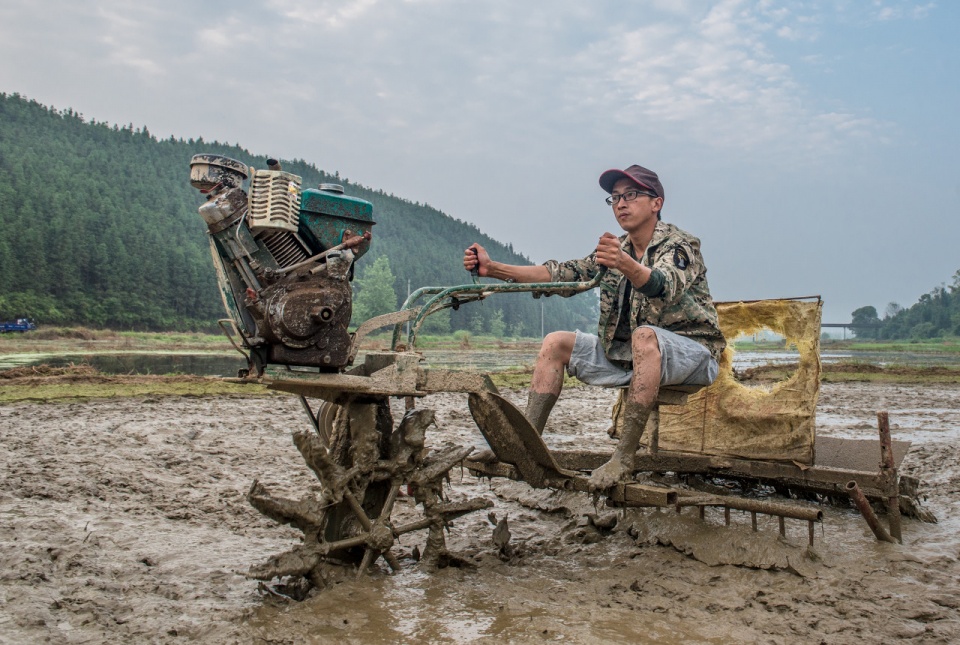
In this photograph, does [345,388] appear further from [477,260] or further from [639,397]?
[639,397]

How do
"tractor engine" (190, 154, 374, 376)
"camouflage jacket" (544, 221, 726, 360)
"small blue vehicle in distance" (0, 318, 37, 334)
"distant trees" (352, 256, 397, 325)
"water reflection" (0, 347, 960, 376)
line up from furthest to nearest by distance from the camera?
1. "distant trees" (352, 256, 397, 325)
2. "small blue vehicle in distance" (0, 318, 37, 334)
3. "water reflection" (0, 347, 960, 376)
4. "camouflage jacket" (544, 221, 726, 360)
5. "tractor engine" (190, 154, 374, 376)

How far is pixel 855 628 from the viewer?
2977mm

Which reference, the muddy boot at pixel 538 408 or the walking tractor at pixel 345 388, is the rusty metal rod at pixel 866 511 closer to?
the walking tractor at pixel 345 388

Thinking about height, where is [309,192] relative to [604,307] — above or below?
above

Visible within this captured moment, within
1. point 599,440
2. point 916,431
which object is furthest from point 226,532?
point 916,431

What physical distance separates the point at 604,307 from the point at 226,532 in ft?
8.70

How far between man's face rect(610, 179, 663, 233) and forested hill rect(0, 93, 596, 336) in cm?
4635

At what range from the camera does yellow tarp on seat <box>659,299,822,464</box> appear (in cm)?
475

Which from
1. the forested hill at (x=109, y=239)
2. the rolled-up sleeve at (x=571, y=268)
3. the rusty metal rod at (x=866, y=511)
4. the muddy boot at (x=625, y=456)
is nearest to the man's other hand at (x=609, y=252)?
the muddy boot at (x=625, y=456)

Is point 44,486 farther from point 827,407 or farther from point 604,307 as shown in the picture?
point 827,407

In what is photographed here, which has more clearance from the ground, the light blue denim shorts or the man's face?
the man's face

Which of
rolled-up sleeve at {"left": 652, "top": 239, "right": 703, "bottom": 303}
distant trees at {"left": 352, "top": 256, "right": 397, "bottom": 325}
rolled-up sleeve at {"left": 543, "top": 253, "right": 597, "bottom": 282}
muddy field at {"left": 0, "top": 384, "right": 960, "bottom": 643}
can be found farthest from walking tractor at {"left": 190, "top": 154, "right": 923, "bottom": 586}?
distant trees at {"left": 352, "top": 256, "right": 397, "bottom": 325}

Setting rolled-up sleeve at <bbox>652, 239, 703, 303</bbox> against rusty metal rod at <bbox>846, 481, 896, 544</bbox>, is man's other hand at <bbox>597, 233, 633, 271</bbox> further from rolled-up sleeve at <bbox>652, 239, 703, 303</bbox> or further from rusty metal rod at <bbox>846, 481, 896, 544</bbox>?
rusty metal rod at <bbox>846, 481, 896, 544</bbox>

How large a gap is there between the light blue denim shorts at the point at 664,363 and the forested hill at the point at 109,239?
46.4m
